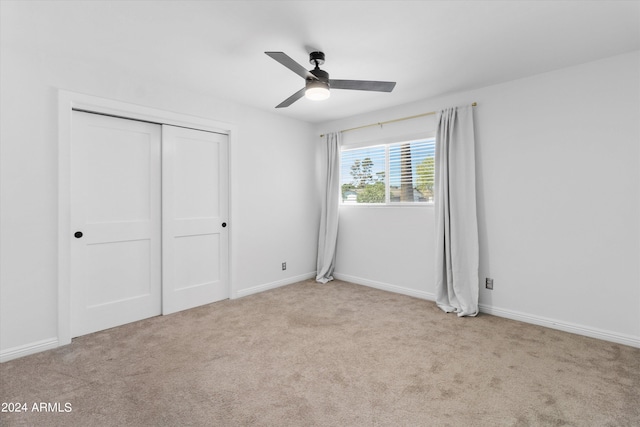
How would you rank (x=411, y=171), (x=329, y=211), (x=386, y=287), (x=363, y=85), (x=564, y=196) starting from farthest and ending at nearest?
1. (x=329, y=211)
2. (x=386, y=287)
3. (x=411, y=171)
4. (x=564, y=196)
5. (x=363, y=85)

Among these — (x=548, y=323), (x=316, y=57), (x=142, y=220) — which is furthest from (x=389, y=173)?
(x=142, y=220)

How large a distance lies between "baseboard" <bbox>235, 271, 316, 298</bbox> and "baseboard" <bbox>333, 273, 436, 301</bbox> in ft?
1.49

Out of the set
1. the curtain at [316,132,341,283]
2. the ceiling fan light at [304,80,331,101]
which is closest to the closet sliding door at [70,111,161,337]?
the ceiling fan light at [304,80,331,101]

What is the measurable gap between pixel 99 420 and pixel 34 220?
1.77 metres

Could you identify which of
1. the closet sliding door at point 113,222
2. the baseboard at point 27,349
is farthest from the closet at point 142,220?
the baseboard at point 27,349

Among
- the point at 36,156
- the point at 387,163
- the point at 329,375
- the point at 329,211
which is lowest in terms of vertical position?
the point at 329,375

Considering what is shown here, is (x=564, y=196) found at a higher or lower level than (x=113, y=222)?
higher

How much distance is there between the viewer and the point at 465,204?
3424mm

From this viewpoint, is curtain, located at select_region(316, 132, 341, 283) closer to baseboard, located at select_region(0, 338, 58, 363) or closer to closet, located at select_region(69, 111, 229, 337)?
closet, located at select_region(69, 111, 229, 337)

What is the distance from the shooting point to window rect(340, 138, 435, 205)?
12.8 ft

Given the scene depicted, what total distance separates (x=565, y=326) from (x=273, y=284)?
3359mm

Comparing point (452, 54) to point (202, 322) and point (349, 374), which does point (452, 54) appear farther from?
point (202, 322)

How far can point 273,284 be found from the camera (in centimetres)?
435

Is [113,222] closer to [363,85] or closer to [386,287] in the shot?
[363,85]
